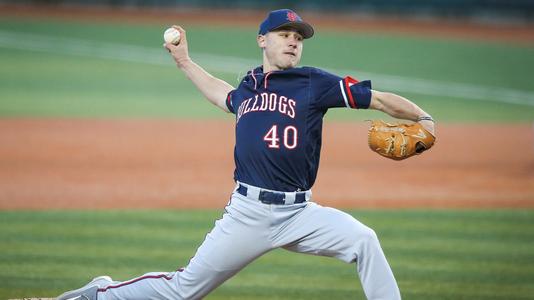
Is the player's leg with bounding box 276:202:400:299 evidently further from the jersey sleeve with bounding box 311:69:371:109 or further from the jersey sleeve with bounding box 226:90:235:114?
the jersey sleeve with bounding box 226:90:235:114

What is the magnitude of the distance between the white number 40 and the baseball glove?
49 centimetres

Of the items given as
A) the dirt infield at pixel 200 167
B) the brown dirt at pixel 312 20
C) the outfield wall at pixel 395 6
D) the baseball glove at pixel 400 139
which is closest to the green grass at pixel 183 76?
the brown dirt at pixel 312 20

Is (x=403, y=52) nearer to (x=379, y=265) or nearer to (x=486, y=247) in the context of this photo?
(x=486, y=247)

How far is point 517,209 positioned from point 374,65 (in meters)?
11.2

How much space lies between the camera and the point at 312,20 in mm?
26422

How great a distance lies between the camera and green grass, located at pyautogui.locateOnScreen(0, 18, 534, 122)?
52.8ft

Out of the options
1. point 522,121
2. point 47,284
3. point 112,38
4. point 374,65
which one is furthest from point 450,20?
point 47,284

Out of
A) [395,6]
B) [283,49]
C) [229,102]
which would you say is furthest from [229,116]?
[395,6]

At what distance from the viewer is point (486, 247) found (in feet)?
27.2

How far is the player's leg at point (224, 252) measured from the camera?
17.1 ft

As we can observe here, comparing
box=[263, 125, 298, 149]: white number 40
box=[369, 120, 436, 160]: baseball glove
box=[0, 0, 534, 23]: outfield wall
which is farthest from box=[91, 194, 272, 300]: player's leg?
box=[0, 0, 534, 23]: outfield wall

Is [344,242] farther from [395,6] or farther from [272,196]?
[395,6]

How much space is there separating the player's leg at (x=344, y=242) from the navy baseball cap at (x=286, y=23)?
97 centimetres

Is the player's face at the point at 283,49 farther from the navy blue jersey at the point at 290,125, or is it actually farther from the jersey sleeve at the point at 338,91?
the jersey sleeve at the point at 338,91
